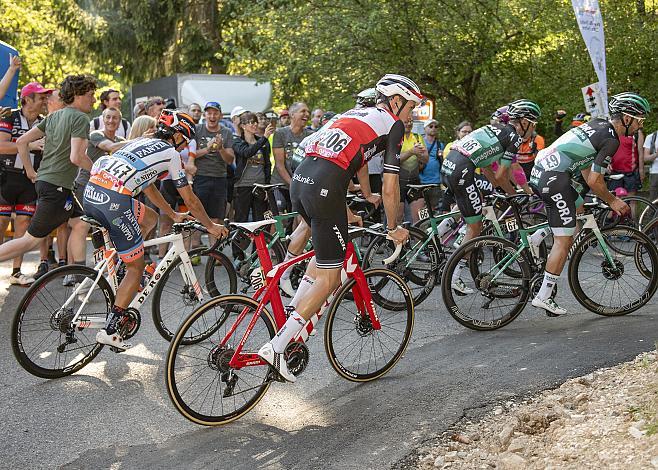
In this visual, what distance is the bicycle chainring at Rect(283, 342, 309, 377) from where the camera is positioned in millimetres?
5555

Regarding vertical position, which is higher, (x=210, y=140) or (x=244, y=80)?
(x=244, y=80)

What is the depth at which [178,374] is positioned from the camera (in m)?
5.23

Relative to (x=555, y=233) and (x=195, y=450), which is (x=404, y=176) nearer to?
(x=555, y=233)

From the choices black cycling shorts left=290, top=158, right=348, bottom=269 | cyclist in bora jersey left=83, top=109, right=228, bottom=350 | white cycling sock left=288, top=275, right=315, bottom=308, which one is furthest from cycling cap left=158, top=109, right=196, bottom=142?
white cycling sock left=288, top=275, right=315, bottom=308

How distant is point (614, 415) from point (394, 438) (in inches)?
48.4

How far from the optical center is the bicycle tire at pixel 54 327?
20.8 ft

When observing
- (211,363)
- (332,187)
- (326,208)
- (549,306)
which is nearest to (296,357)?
(211,363)

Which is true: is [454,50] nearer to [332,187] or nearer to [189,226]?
[189,226]

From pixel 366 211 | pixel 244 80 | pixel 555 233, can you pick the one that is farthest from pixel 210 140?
pixel 244 80

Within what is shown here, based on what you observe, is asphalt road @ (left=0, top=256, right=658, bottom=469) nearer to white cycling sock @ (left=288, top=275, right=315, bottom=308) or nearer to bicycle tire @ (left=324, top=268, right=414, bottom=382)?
bicycle tire @ (left=324, top=268, right=414, bottom=382)

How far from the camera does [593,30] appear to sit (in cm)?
1333

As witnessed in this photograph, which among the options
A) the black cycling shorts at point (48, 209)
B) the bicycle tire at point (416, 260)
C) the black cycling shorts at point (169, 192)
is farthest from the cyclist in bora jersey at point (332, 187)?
the black cycling shorts at point (169, 192)

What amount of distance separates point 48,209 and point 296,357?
4123 millimetres

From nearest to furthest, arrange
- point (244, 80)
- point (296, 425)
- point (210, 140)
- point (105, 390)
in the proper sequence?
point (296, 425)
point (105, 390)
point (210, 140)
point (244, 80)
